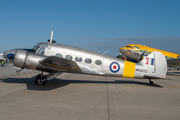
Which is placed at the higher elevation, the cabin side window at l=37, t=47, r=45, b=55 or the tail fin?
the cabin side window at l=37, t=47, r=45, b=55

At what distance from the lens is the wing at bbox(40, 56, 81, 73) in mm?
8047

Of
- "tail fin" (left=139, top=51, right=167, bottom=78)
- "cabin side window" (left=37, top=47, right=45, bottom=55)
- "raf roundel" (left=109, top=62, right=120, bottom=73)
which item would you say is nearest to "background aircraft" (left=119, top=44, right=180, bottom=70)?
"tail fin" (left=139, top=51, right=167, bottom=78)

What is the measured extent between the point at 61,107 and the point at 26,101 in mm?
1751

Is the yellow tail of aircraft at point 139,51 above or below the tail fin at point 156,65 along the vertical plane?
above

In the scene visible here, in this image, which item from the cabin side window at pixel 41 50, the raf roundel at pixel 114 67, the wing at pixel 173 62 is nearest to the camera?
the cabin side window at pixel 41 50

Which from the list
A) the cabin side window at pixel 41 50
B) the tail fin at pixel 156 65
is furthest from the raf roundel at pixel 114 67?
the cabin side window at pixel 41 50

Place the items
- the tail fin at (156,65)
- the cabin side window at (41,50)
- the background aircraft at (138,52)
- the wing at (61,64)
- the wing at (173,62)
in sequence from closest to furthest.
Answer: the wing at (61,64)
the cabin side window at (41,50)
the tail fin at (156,65)
the wing at (173,62)
the background aircraft at (138,52)

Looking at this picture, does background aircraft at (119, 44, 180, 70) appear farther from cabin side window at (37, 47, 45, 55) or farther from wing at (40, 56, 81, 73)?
cabin side window at (37, 47, 45, 55)

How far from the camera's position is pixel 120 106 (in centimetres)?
576

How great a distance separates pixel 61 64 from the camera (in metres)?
8.68

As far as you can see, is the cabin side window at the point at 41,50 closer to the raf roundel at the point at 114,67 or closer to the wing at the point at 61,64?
the wing at the point at 61,64

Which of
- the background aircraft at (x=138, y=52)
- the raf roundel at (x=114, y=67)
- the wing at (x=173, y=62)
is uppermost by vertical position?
the background aircraft at (x=138, y=52)

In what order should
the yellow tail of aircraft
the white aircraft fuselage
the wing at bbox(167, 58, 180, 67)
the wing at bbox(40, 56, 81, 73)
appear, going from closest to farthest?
the wing at bbox(40, 56, 81, 73), the white aircraft fuselage, the wing at bbox(167, 58, 180, 67), the yellow tail of aircraft

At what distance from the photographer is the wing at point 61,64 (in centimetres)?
805
